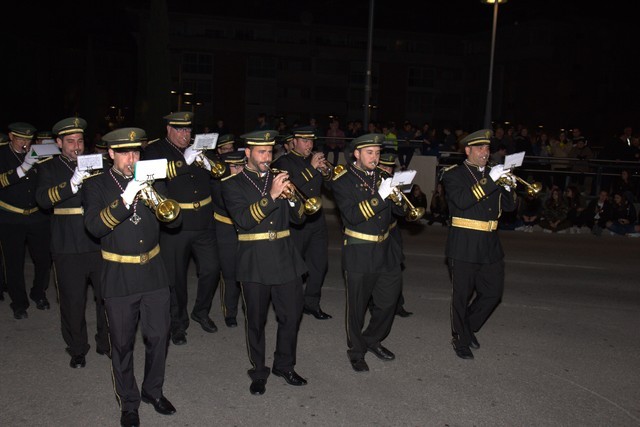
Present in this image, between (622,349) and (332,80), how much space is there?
1914 inches

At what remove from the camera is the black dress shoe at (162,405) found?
566 centimetres

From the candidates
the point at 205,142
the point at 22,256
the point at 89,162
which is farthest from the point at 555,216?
the point at 89,162

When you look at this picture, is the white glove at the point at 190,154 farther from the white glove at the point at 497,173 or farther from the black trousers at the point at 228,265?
the white glove at the point at 497,173

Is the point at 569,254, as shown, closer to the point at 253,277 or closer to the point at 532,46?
the point at 253,277

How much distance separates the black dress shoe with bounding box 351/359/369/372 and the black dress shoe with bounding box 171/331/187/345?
1966mm

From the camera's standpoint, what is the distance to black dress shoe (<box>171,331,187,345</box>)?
24.6 ft

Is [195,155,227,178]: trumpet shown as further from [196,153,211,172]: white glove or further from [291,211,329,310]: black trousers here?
[291,211,329,310]: black trousers

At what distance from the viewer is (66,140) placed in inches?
278

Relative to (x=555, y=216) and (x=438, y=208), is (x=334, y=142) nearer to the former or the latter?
(x=438, y=208)

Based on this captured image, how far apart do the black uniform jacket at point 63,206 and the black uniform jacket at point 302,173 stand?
259cm

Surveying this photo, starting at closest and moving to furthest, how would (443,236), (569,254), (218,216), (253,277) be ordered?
1. (253,277)
2. (218,216)
3. (569,254)
4. (443,236)

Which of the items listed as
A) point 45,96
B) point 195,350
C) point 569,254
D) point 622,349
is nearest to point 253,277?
point 195,350

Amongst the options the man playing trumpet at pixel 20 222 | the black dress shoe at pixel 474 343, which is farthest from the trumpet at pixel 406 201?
the man playing trumpet at pixel 20 222

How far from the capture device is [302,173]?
8703mm
